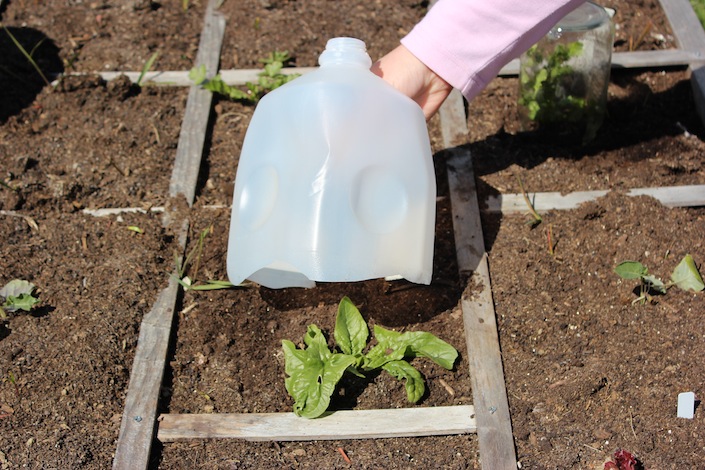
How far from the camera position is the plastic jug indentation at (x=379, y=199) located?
2.04 metres

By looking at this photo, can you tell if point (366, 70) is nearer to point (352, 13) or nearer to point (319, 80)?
point (319, 80)

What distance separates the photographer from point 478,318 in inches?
93.8

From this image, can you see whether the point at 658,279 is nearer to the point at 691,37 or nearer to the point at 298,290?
the point at 298,290

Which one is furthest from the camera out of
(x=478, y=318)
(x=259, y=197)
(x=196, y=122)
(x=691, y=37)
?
(x=691, y=37)

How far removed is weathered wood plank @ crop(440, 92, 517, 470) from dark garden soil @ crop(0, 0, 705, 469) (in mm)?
38

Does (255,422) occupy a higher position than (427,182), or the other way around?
(427,182)

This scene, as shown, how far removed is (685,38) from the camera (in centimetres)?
335

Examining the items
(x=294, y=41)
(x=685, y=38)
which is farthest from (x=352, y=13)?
(x=685, y=38)

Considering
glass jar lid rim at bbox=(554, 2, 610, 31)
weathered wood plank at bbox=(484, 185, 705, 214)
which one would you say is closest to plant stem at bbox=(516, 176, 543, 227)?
weathered wood plank at bbox=(484, 185, 705, 214)

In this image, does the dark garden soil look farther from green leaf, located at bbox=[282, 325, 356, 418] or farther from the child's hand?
the child's hand

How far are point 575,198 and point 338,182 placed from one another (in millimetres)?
1099

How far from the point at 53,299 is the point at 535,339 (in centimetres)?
156

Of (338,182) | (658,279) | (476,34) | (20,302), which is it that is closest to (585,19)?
(476,34)

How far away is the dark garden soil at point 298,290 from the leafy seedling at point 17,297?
4cm
